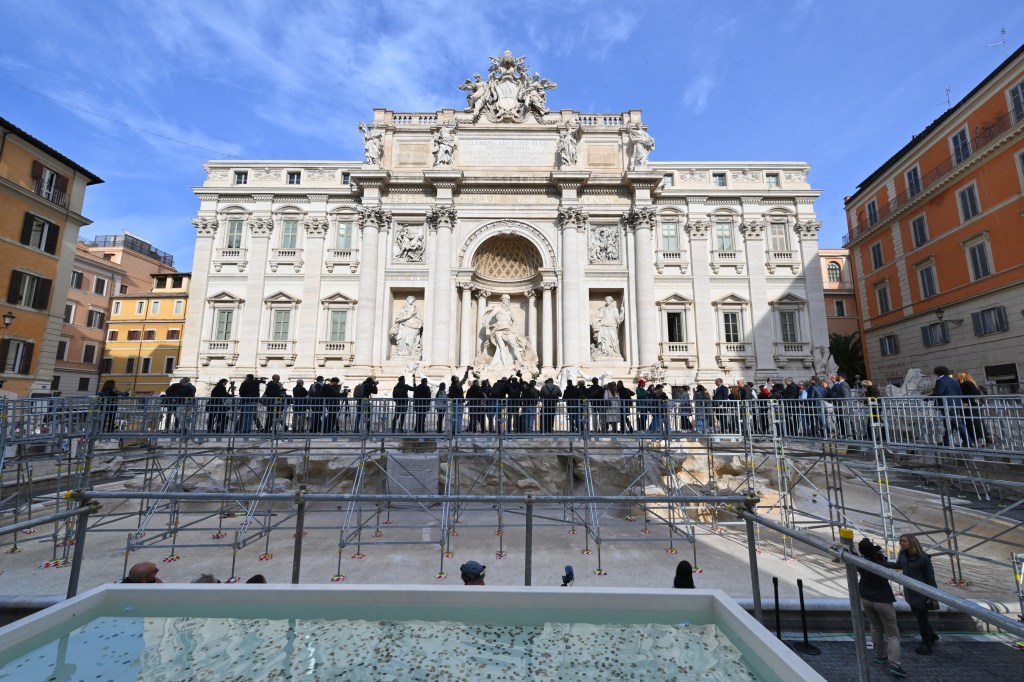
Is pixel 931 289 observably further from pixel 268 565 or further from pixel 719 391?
pixel 268 565

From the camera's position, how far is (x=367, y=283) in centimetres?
2503

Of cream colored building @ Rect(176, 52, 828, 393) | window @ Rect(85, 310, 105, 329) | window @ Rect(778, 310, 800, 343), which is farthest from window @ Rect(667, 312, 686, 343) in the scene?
window @ Rect(85, 310, 105, 329)

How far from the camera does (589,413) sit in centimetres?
1234

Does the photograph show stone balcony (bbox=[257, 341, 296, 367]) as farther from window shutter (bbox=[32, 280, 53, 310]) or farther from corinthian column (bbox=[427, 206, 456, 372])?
window shutter (bbox=[32, 280, 53, 310])

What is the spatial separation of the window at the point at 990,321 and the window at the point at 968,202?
4.87m

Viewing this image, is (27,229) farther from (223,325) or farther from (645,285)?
(645,285)


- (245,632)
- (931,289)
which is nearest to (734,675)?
(245,632)

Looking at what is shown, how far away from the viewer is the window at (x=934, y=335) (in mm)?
23578

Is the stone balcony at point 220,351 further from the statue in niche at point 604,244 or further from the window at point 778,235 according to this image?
the window at point 778,235

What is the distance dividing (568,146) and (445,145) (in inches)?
276

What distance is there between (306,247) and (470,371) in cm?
1277

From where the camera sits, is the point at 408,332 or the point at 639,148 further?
the point at 639,148

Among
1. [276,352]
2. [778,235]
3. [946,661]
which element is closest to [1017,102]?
[778,235]

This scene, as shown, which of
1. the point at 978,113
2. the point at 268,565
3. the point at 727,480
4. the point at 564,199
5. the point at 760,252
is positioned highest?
the point at 978,113
